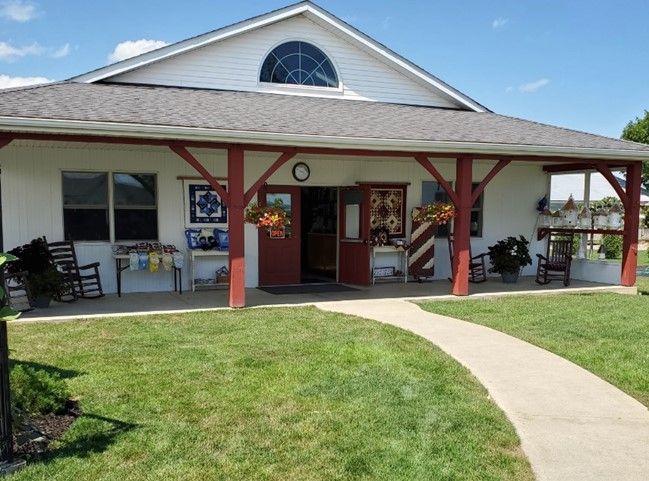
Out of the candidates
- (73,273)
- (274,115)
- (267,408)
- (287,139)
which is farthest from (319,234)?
(267,408)

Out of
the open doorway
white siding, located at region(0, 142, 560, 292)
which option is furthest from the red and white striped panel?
the open doorway

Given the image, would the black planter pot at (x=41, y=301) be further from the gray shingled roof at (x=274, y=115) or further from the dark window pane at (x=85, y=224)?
the gray shingled roof at (x=274, y=115)

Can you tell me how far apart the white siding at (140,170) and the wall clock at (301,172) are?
0.11m

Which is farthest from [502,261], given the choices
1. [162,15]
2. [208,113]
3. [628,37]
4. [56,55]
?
[628,37]

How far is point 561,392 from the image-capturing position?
498cm

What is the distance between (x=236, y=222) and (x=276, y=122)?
5.43 ft

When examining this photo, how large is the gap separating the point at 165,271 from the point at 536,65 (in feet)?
73.2

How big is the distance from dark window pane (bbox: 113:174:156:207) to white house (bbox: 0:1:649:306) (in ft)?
0.06

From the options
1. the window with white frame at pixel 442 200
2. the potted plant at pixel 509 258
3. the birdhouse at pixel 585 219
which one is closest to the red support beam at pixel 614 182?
the birdhouse at pixel 585 219

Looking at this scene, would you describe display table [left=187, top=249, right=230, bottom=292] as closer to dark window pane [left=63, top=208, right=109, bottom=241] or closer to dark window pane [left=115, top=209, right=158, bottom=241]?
dark window pane [left=115, top=209, right=158, bottom=241]

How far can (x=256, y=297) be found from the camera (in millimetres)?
9734

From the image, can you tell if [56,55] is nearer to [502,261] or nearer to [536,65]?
[502,261]

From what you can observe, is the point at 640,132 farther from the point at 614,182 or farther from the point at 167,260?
the point at 167,260

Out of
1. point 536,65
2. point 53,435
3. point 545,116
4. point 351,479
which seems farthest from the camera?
point 545,116
